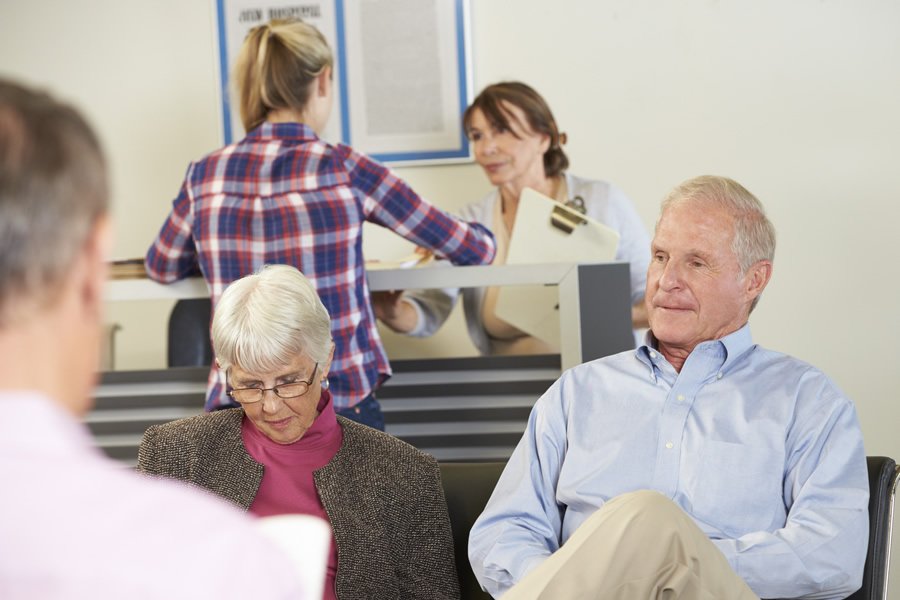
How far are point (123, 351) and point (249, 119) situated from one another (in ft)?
7.27

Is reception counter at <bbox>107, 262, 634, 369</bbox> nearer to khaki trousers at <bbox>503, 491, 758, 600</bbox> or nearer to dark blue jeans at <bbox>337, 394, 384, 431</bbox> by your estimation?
dark blue jeans at <bbox>337, 394, 384, 431</bbox>

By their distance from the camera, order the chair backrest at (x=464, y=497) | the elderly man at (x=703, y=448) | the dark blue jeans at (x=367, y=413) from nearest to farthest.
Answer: the elderly man at (x=703, y=448) → the chair backrest at (x=464, y=497) → the dark blue jeans at (x=367, y=413)

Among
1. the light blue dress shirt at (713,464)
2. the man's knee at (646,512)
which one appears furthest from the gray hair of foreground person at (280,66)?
the man's knee at (646,512)

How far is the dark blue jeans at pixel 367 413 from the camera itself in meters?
2.43

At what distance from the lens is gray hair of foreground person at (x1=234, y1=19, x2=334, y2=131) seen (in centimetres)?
249

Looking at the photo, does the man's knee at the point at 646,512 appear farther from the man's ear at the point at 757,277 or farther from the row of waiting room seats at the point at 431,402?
the row of waiting room seats at the point at 431,402

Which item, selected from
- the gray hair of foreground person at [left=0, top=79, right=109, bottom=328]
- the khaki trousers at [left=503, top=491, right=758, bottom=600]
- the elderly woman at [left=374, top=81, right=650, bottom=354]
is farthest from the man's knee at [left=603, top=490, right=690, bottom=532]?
the elderly woman at [left=374, top=81, right=650, bottom=354]

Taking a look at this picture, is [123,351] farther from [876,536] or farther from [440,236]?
[876,536]

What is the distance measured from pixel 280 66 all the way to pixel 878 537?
154 centimetres

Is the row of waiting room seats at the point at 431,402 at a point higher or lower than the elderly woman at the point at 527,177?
lower

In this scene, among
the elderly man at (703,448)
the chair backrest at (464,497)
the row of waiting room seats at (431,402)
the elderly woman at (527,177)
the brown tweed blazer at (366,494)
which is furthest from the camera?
the elderly woman at (527,177)

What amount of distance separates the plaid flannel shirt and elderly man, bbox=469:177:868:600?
478 mm

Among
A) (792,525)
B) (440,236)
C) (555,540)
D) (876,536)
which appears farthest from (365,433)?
(876,536)

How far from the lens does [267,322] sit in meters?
2.07
